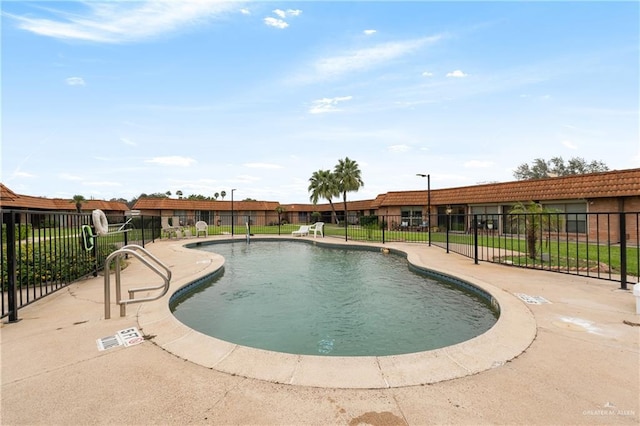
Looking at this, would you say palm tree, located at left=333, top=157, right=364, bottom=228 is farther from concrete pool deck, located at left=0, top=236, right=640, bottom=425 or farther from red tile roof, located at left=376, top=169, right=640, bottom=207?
concrete pool deck, located at left=0, top=236, right=640, bottom=425

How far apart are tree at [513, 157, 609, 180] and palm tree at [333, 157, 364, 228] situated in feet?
85.1

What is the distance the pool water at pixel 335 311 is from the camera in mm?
4012

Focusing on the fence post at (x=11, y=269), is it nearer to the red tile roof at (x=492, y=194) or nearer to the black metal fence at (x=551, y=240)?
the black metal fence at (x=551, y=240)

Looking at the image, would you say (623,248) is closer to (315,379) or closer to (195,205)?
(315,379)

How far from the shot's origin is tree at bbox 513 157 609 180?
38.9 m

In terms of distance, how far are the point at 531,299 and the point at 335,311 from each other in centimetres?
320

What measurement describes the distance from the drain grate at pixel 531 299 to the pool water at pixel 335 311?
0.52m

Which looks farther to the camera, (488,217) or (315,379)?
(488,217)

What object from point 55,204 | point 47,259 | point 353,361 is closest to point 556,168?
point 353,361

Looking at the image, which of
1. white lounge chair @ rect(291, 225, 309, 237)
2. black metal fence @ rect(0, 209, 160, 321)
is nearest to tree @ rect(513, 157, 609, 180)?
white lounge chair @ rect(291, 225, 309, 237)

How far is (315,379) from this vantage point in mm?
2430

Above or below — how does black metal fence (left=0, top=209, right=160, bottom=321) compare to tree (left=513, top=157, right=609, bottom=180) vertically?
below

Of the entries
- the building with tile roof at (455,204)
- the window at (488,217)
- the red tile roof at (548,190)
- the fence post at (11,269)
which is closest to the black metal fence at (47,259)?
the fence post at (11,269)

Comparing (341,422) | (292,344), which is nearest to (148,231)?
(292,344)
